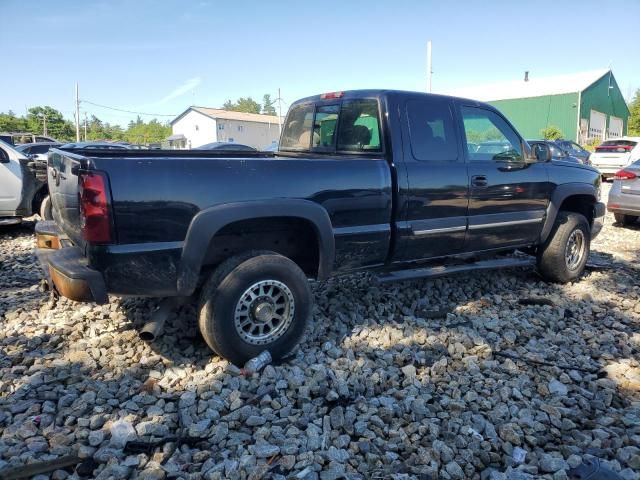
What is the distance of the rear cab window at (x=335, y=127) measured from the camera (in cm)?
460

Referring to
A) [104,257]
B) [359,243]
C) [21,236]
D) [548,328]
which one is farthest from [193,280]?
[21,236]

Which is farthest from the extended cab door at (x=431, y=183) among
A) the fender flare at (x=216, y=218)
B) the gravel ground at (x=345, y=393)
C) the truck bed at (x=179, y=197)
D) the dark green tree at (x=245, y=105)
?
the dark green tree at (x=245, y=105)

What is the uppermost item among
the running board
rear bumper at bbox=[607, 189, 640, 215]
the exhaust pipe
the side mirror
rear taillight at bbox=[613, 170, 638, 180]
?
the side mirror

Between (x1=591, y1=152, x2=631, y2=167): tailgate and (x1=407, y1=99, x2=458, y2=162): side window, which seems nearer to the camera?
(x1=407, y1=99, x2=458, y2=162): side window

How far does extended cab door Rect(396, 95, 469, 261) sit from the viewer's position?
4.48 m

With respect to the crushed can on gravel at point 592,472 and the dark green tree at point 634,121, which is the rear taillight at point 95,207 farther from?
the dark green tree at point 634,121

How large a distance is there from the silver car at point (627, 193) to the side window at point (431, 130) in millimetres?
6423

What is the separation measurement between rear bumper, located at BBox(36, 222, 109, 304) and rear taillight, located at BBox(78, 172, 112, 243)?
0.77 feet

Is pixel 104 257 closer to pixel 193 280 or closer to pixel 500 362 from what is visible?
pixel 193 280

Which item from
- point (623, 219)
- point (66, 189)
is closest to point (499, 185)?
point (66, 189)

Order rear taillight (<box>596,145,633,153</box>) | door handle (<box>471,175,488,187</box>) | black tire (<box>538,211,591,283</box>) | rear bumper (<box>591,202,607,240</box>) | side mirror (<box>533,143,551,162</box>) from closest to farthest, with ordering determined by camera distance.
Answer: door handle (<box>471,175,488,187</box>), side mirror (<box>533,143,551,162</box>), black tire (<box>538,211,591,283</box>), rear bumper (<box>591,202,607,240</box>), rear taillight (<box>596,145,633,153</box>)

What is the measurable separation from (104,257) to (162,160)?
0.72 meters

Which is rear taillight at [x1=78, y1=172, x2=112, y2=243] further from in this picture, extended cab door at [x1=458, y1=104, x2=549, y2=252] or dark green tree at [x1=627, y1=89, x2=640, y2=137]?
dark green tree at [x1=627, y1=89, x2=640, y2=137]

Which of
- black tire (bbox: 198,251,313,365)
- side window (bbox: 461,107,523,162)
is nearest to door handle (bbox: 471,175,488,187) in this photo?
side window (bbox: 461,107,523,162)
